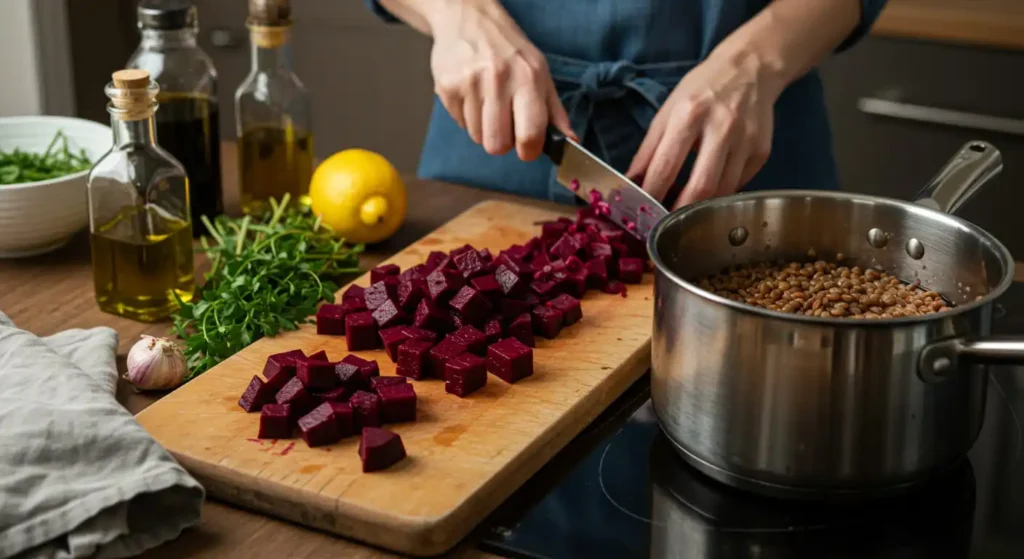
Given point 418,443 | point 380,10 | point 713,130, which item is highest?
point 380,10

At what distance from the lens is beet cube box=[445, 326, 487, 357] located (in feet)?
4.63

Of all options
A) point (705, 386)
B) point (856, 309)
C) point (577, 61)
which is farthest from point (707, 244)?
point (577, 61)

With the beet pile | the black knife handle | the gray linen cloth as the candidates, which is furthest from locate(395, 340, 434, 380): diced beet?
the black knife handle

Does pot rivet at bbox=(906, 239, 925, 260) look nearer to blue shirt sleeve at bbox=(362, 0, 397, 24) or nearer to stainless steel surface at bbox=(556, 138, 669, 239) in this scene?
stainless steel surface at bbox=(556, 138, 669, 239)

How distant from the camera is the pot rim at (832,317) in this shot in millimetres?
1024

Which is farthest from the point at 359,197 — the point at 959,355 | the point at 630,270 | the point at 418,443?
the point at 959,355

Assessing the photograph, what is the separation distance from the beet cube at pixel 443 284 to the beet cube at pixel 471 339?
56mm

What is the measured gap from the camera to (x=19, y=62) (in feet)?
9.48

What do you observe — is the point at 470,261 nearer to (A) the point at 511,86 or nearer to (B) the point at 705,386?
(A) the point at 511,86

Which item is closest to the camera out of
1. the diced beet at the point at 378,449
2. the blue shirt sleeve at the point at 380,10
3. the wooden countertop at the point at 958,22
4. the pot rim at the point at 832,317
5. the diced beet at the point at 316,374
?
the pot rim at the point at 832,317

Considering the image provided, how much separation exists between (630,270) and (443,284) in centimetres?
33

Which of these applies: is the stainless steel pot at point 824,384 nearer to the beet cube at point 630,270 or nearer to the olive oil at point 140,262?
the beet cube at point 630,270

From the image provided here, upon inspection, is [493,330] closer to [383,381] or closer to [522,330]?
[522,330]

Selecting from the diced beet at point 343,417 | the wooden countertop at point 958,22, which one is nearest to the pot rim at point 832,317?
the diced beet at point 343,417
